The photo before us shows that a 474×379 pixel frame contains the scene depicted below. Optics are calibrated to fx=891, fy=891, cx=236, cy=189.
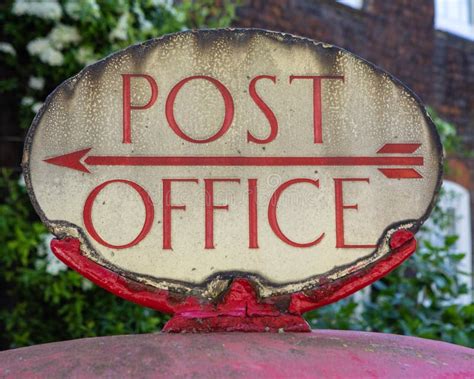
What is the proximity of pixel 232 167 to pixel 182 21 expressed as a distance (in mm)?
2849

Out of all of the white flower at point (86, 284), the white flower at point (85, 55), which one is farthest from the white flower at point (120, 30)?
the white flower at point (86, 284)

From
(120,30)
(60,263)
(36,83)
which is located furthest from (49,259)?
(120,30)

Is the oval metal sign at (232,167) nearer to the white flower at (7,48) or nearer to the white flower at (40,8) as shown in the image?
the white flower at (40,8)

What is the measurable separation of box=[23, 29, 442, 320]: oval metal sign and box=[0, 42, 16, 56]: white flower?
2581 mm

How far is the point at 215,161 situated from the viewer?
206 centimetres

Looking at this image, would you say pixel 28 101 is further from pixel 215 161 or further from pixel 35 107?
pixel 215 161

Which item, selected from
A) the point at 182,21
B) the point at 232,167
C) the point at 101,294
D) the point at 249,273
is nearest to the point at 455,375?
the point at 249,273

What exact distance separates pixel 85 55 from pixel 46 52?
19 cm

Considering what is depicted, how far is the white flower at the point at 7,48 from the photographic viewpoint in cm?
452

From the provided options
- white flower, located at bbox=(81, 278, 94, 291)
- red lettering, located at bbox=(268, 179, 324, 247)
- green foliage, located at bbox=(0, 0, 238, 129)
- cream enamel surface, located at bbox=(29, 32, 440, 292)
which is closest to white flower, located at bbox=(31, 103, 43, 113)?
green foliage, located at bbox=(0, 0, 238, 129)

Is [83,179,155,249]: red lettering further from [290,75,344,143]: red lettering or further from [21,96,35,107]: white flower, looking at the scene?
[21,96,35,107]: white flower

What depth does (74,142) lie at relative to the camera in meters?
2.06

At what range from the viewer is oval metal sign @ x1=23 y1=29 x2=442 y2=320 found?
2039mm

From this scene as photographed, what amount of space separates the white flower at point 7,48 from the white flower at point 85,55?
0.36 meters
